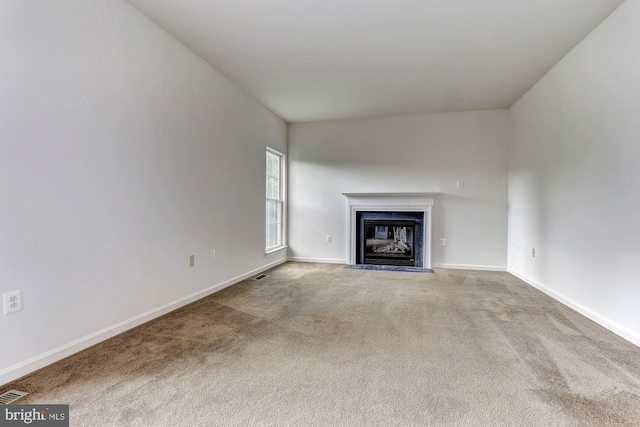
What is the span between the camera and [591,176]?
290 cm

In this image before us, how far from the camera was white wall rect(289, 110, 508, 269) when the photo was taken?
16.9 ft

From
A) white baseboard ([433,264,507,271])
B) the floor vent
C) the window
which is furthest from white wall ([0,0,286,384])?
white baseboard ([433,264,507,271])

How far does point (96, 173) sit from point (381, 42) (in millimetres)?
2634

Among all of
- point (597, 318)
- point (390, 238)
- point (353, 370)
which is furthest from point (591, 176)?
point (390, 238)

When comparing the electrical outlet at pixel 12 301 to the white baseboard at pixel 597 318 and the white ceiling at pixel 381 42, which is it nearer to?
the white ceiling at pixel 381 42

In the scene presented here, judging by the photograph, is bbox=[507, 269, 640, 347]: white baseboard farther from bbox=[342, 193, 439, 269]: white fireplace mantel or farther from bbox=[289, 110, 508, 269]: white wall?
bbox=[342, 193, 439, 269]: white fireplace mantel

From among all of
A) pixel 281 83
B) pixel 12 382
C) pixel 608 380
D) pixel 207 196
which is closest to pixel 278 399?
pixel 12 382

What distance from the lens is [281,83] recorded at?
13.3 feet

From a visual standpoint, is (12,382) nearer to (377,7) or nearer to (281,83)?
(377,7)

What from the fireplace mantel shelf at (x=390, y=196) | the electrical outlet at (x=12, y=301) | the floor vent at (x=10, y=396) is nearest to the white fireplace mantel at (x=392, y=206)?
the fireplace mantel shelf at (x=390, y=196)

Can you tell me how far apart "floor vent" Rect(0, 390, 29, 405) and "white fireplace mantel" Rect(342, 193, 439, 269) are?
14.7 feet

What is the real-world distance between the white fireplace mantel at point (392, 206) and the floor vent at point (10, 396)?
14.7ft

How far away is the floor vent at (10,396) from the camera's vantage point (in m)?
1.59

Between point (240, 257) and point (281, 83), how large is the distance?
2280mm
